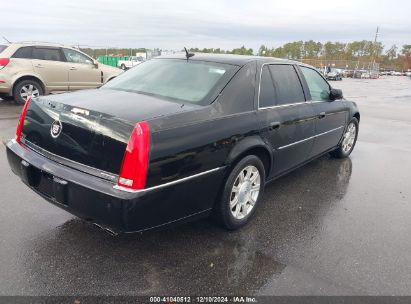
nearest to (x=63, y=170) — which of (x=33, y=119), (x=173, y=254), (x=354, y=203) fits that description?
(x=33, y=119)

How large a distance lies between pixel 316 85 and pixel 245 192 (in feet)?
7.36

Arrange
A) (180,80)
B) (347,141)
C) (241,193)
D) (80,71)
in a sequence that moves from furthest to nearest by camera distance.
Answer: (80,71)
(347,141)
(180,80)
(241,193)

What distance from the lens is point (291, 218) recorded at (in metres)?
3.92

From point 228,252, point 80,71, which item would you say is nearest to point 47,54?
point 80,71

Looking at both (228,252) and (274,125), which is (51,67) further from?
(228,252)

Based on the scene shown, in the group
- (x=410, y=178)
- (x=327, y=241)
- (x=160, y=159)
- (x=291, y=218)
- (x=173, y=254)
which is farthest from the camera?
(x=410, y=178)

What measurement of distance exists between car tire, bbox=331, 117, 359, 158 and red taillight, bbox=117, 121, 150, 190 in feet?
14.1

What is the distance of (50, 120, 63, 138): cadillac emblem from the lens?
295cm

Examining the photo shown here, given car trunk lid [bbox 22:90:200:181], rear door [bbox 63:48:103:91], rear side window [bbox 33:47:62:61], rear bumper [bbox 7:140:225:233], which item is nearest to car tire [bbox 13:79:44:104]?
rear side window [bbox 33:47:62:61]

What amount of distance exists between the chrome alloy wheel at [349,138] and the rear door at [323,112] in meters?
0.57

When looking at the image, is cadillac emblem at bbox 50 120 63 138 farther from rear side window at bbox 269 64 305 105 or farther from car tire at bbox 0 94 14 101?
car tire at bbox 0 94 14 101

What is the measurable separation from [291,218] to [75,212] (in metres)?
2.22

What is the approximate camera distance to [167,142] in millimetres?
2688

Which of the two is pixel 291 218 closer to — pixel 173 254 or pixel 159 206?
pixel 173 254
